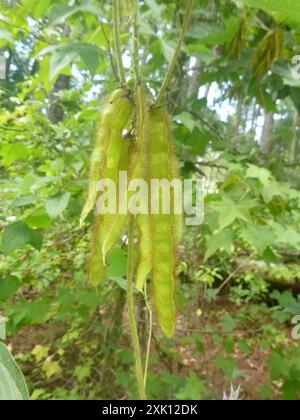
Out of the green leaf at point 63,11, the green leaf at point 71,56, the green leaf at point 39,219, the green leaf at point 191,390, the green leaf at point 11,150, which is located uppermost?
the green leaf at point 63,11

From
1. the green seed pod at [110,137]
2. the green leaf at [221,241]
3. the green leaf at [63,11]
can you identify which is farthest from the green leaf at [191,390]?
the green leaf at [63,11]

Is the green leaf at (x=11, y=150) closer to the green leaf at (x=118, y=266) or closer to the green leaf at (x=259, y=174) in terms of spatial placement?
the green leaf at (x=118, y=266)

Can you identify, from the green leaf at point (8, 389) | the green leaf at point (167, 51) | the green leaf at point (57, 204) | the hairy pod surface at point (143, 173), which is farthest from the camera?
the green leaf at point (167, 51)

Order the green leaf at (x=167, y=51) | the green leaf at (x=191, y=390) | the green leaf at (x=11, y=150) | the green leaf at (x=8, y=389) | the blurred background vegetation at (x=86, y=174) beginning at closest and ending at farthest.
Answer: the green leaf at (x=8, y=389), the green leaf at (x=167, y=51), the blurred background vegetation at (x=86, y=174), the green leaf at (x=11, y=150), the green leaf at (x=191, y=390)

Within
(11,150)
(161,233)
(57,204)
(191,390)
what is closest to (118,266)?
(57,204)

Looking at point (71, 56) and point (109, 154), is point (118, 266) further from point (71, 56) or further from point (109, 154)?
point (71, 56)

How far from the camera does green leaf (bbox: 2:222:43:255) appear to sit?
1.15m

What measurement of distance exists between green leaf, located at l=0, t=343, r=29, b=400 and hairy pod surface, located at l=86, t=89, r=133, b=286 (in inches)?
9.2

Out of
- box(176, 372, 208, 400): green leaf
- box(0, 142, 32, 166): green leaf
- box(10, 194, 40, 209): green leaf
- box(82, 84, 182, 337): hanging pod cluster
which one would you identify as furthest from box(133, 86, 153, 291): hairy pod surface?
→ box(176, 372, 208, 400): green leaf

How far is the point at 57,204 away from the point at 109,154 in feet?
1.72

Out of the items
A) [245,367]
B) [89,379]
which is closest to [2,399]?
[89,379]

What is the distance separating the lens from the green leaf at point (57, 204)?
1086 mm

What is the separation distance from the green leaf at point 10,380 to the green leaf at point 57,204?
603 mm

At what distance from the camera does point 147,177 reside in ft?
2.09
